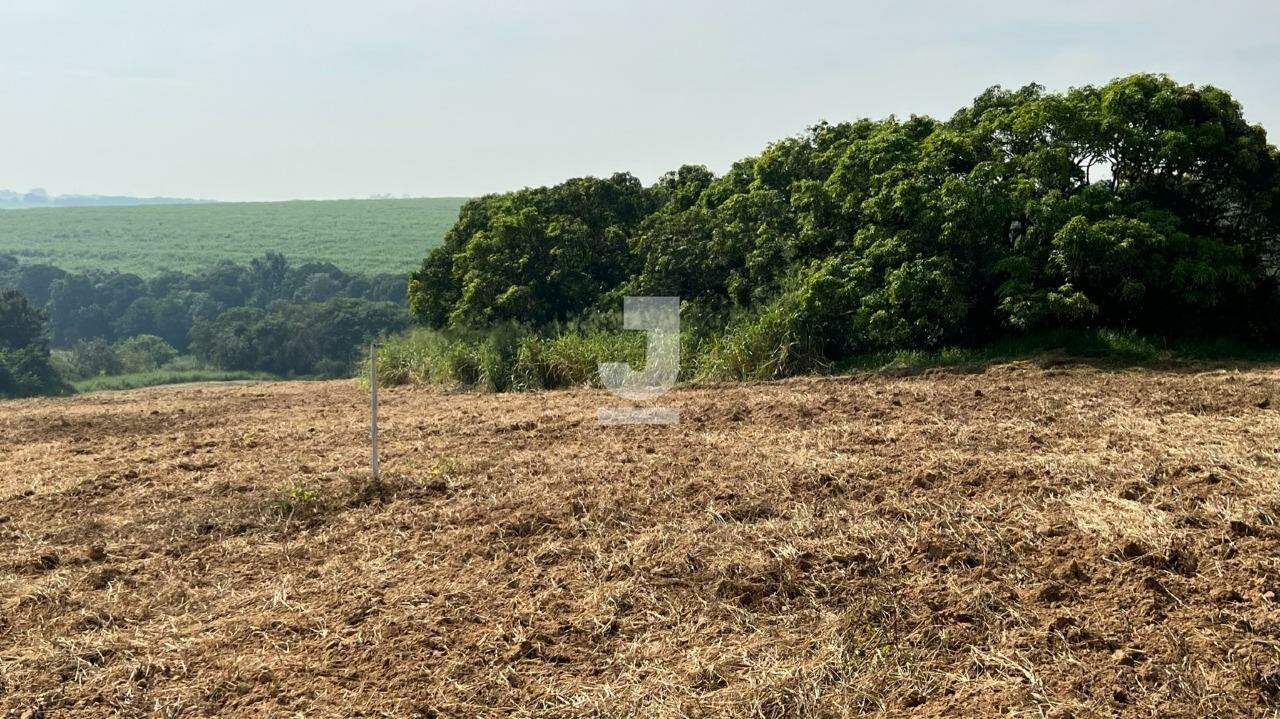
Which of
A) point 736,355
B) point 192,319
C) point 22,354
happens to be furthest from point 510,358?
point 192,319

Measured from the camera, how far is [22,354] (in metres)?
33.9

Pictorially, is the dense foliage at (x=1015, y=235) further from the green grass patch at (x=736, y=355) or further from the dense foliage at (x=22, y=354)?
the dense foliage at (x=22, y=354)

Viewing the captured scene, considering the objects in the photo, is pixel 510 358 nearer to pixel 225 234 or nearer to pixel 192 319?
pixel 192 319

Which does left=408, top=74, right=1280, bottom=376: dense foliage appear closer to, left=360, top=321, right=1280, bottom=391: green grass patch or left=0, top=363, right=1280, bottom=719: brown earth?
left=360, top=321, right=1280, bottom=391: green grass patch

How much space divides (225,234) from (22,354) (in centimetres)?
5594

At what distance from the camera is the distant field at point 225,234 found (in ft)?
240

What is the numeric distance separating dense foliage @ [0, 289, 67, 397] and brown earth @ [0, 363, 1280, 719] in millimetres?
30896

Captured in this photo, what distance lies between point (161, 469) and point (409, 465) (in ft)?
6.33

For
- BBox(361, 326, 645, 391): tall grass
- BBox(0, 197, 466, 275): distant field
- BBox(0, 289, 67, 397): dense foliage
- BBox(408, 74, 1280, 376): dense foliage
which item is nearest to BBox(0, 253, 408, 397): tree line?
BBox(0, 289, 67, 397): dense foliage

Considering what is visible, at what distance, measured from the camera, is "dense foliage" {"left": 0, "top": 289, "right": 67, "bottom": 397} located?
107 feet

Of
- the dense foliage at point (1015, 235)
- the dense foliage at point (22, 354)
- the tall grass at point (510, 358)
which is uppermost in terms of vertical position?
the dense foliage at point (1015, 235)

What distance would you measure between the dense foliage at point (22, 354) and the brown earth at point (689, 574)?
30.9 metres

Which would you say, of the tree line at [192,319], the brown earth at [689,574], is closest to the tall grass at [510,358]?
the brown earth at [689,574]

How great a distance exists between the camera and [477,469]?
6.10 m
